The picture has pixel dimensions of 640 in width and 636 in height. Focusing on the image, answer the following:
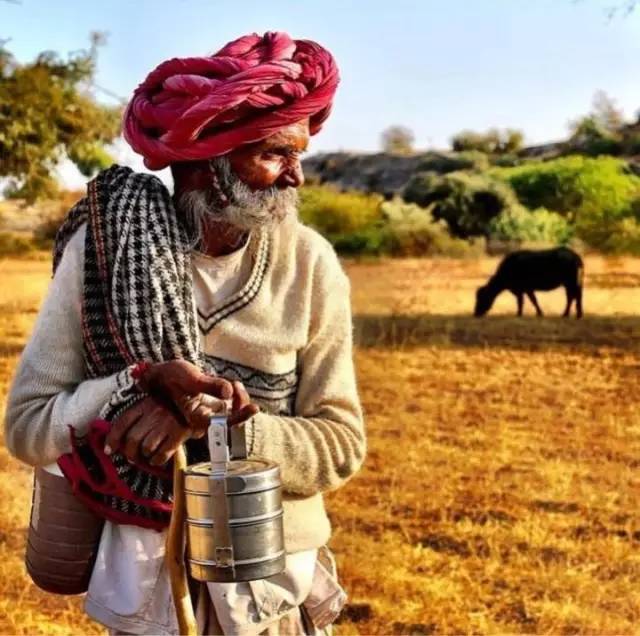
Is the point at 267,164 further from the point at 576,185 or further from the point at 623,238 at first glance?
the point at 576,185

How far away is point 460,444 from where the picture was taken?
5.37 m

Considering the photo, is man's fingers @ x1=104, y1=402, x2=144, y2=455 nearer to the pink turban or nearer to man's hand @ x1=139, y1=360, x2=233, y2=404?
man's hand @ x1=139, y1=360, x2=233, y2=404

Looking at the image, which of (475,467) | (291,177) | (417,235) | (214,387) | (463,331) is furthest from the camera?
(417,235)

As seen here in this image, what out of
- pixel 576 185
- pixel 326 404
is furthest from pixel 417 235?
pixel 326 404

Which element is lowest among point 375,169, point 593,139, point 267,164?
point 267,164

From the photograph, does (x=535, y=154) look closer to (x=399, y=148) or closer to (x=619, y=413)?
(x=399, y=148)

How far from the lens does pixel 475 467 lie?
17.0 ft

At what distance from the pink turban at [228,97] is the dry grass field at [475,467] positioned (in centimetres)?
246

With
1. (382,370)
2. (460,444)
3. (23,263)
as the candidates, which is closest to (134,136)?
(460,444)

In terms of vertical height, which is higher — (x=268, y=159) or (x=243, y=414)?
(x=268, y=159)

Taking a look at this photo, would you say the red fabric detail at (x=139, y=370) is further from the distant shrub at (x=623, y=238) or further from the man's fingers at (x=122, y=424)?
the distant shrub at (x=623, y=238)

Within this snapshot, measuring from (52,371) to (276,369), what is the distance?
0.98ft

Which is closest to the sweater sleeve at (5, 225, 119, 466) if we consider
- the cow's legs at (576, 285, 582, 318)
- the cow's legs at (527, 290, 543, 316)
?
the cow's legs at (576, 285, 582, 318)

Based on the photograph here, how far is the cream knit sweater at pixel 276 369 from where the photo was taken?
5.10 feet
